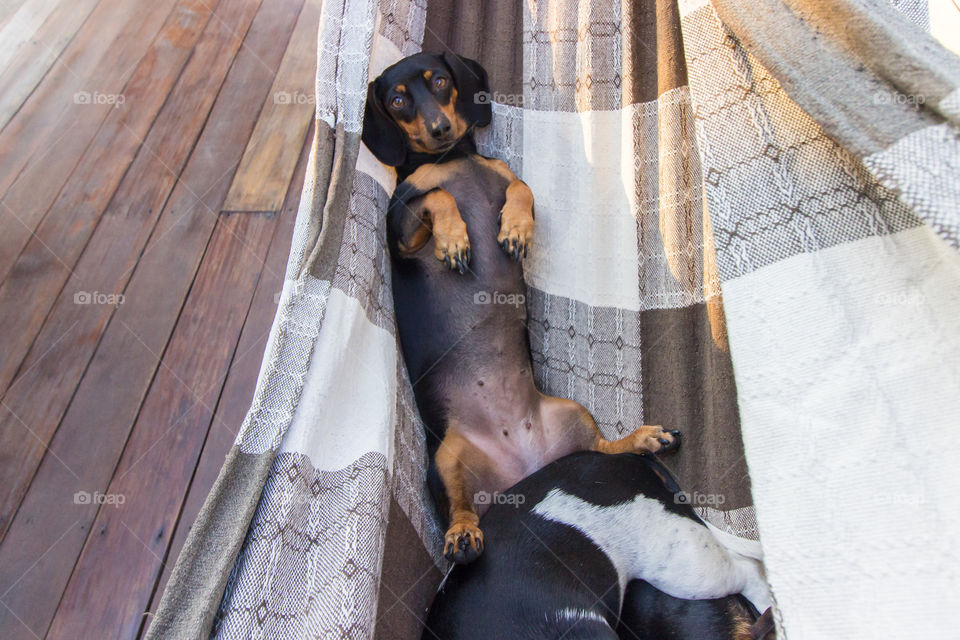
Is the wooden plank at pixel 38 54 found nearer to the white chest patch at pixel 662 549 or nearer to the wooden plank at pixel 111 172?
the wooden plank at pixel 111 172

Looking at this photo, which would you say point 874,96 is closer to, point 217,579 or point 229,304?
point 217,579

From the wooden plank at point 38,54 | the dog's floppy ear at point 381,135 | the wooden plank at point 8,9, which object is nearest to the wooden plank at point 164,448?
the dog's floppy ear at point 381,135

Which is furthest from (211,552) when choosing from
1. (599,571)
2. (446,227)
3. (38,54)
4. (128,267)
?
(38,54)

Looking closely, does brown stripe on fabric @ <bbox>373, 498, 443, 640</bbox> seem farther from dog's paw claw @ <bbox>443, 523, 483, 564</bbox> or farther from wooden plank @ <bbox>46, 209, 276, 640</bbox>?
wooden plank @ <bbox>46, 209, 276, 640</bbox>

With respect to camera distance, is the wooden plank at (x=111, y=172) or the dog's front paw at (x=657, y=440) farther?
the wooden plank at (x=111, y=172)

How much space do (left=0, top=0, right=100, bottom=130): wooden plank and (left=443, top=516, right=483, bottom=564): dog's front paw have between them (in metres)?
2.58

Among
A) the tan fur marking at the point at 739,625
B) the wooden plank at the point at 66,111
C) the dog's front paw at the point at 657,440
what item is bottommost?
the wooden plank at the point at 66,111

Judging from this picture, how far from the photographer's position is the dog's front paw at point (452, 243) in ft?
5.96

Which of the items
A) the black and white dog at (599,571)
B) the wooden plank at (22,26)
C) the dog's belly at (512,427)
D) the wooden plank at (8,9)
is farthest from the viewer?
the wooden plank at (8,9)

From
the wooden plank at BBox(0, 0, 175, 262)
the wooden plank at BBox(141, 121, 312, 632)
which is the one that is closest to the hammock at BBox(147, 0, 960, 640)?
the wooden plank at BBox(141, 121, 312, 632)

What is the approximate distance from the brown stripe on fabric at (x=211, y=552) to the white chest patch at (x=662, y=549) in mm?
596

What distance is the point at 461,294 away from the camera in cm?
186

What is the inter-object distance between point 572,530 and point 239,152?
78.6 inches

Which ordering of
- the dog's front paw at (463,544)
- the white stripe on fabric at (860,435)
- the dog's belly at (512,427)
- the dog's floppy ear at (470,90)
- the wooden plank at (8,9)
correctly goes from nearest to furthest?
the white stripe on fabric at (860,435), the dog's front paw at (463,544), the dog's belly at (512,427), the dog's floppy ear at (470,90), the wooden plank at (8,9)
